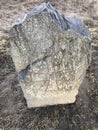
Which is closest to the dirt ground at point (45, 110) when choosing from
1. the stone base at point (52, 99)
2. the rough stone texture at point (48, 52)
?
the stone base at point (52, 99)

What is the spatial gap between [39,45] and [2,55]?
6.08ft

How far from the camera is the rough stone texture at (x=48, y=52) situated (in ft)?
13.8

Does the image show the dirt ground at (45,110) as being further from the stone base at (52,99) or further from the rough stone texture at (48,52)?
the rough stone texture at (48,52)

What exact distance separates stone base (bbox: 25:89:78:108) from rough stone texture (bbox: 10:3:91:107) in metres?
0.01

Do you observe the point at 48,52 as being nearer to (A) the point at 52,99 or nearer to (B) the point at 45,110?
(A) the point at 52,99

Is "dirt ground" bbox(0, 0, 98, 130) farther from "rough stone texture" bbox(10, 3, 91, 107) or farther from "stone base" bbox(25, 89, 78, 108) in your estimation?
"rough stone texture" bbox(10, 3, 91, 107)

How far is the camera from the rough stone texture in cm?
421

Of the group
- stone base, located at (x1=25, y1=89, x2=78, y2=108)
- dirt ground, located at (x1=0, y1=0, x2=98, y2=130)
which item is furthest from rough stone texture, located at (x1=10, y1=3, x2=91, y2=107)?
dirt ground, located at (x1=0, y1=0, x2=98, y2=130)

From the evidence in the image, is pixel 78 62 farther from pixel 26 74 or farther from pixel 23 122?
pixel 23 122

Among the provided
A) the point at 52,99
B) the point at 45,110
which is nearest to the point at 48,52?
the point at 52,99

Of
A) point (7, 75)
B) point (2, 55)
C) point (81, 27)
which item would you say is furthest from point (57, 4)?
point (81, 27)

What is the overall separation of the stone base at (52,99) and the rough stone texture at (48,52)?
0.01 metres

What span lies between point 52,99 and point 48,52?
67 centimetres

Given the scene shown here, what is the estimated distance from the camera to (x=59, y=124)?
4.63 meters
